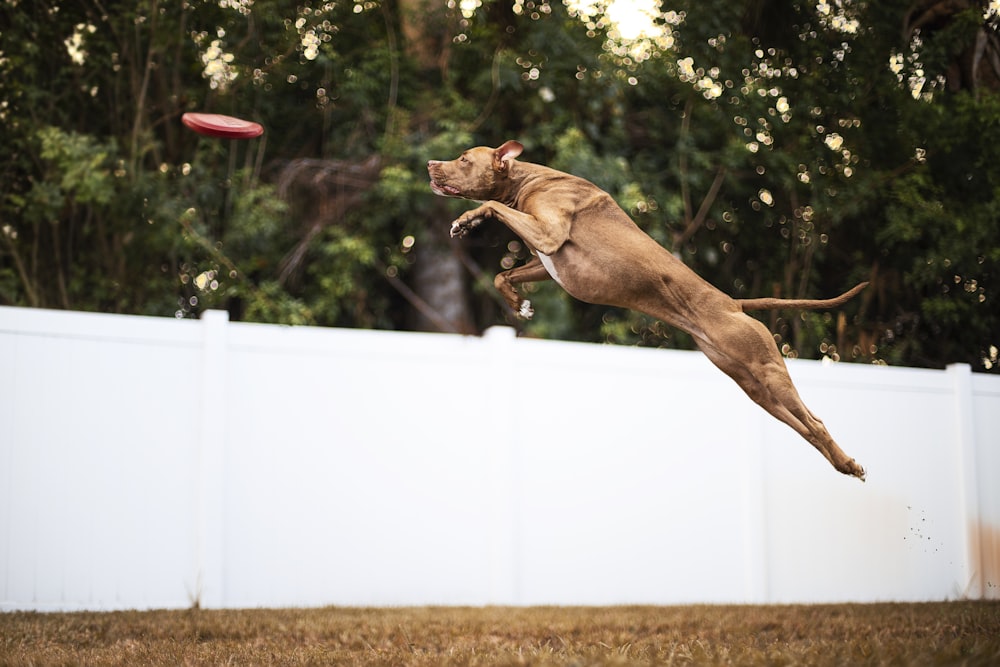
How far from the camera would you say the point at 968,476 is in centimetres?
960

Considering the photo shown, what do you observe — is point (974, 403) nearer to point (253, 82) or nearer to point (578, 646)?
point (578, 646)

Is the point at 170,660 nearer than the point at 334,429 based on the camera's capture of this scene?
Yes

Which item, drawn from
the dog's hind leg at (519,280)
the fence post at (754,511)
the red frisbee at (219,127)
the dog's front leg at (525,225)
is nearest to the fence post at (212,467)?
the red frisbee at (219,127)

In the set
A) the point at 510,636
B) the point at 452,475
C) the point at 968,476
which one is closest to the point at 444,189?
the point at 510,636

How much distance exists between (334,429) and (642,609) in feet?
8.73

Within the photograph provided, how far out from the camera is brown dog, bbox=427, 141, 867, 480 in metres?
4.68

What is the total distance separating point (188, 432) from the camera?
7.63 m

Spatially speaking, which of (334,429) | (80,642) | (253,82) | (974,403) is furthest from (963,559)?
(253,82)

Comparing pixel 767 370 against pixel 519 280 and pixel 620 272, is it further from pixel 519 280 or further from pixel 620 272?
pixel 519 280

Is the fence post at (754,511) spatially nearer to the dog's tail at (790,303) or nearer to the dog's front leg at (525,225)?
the dog's tail at (790,303)

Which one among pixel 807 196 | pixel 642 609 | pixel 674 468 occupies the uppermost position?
pixel 807 196

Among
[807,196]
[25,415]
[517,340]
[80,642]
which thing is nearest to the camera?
[80,642]

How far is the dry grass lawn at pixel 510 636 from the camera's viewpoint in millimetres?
5238

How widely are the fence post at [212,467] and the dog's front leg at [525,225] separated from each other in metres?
3.78
